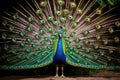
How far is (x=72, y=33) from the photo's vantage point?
553cm

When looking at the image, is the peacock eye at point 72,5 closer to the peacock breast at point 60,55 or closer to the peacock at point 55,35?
the peacock at point 55,35

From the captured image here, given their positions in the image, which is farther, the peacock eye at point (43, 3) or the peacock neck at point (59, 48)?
the peacock eye at point (43, 3)

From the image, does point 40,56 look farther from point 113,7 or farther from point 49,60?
point 113,7

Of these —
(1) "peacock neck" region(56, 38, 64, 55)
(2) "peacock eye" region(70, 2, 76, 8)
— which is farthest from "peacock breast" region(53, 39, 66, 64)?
(2) "peacock eye" region(70, 2, 76, 8)

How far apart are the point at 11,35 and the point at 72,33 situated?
1300 millimetres

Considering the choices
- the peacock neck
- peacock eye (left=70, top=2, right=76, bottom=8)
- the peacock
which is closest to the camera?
the peacock neck

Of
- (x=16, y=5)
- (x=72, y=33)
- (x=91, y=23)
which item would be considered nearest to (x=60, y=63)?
(x=72, y=33)

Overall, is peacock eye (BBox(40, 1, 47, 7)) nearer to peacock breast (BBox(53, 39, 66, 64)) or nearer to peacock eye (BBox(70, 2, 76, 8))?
peacock eye (BBox(70, 2, 76, 8))

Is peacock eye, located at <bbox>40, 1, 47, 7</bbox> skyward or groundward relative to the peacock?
skyward

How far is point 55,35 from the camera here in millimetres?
5531

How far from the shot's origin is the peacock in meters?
5.54

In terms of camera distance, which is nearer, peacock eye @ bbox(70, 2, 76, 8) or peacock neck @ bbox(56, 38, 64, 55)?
peacock neck @ bbox(56, 38, 64, 55)

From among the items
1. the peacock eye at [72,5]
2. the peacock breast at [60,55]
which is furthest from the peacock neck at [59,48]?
the peacock eye at [72,5]

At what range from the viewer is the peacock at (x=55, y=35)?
18.2 ft
